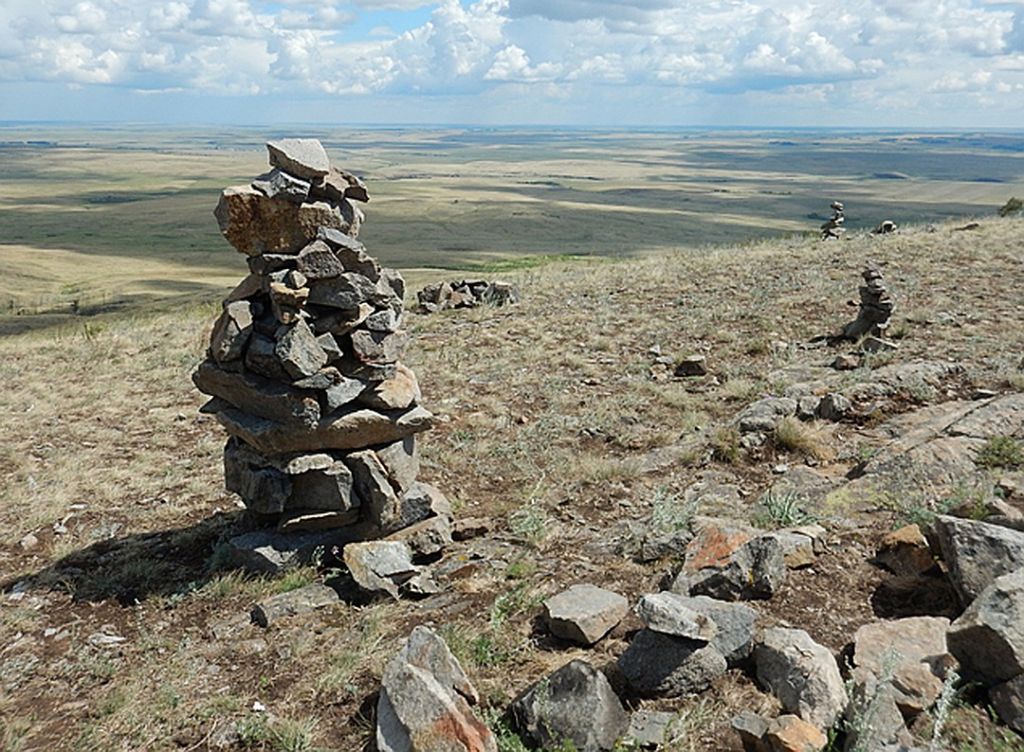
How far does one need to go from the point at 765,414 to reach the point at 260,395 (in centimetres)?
634

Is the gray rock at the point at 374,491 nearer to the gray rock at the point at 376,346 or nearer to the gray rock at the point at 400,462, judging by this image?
the gray rock at the point at 400,462

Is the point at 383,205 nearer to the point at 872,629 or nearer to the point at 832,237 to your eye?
the point at 832,237

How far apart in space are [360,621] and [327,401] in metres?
2.26

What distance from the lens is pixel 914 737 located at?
4020mm

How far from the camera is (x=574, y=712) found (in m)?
4.50

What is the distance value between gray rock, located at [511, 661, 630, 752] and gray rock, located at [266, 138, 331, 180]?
17.7 feet

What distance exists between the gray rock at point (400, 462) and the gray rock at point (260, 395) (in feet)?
2.77

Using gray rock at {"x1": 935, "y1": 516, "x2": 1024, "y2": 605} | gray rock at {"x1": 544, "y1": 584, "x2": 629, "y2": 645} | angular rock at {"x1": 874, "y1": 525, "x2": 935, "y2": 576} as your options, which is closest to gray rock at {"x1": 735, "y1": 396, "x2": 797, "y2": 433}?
angular rock at {"x1": 874, "y1": 525, "x2": 935, "y2": 576}

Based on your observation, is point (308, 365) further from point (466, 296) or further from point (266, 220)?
point (466, 296)

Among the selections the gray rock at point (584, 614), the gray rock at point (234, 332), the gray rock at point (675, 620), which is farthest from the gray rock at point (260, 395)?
the gray rock at point (675, 620)

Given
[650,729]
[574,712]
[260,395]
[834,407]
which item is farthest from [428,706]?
[834,407]

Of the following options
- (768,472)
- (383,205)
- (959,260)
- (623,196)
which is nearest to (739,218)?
(623,196)

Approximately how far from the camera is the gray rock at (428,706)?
4328mm

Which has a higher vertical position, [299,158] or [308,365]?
[299,158]
